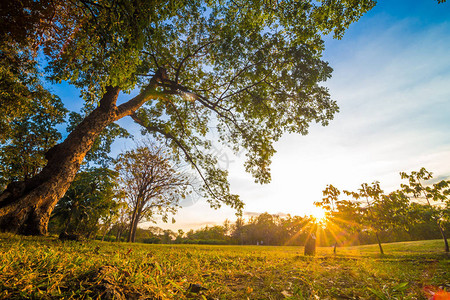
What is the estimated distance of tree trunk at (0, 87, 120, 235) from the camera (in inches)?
197

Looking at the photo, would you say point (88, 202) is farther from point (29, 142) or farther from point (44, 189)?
point (44, 189)

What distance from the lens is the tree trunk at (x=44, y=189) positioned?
5.01 m

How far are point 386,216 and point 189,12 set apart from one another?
40.5 ft

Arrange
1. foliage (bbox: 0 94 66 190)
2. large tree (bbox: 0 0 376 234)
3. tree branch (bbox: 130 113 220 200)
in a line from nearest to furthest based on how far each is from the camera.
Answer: large tree (bbox: 0 0 376 234) → tree branch (bbox: 130 113 220 200) → foliage (bbox: 0 94 66 190)

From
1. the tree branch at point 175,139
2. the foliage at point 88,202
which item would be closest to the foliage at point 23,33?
the tree branch at point 175,139

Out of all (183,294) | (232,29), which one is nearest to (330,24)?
(232,29)

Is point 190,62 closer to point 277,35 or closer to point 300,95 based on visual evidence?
point 277,35

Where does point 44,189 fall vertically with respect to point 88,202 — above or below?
below

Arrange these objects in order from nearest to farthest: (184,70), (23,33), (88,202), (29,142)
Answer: (23,33), (184,70), (29,142), (88,202)

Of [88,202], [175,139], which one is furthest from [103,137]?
[88,202]

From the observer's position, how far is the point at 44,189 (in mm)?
5449

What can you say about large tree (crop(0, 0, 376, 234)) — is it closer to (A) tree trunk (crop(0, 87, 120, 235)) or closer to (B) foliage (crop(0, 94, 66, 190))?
(A) tree trunk (crop(0, 87, 120, 235))

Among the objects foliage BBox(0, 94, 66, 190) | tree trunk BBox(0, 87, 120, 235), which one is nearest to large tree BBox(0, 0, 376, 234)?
tree trunk BBox(0, 87, 120, 235)

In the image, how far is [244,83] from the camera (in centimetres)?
916
